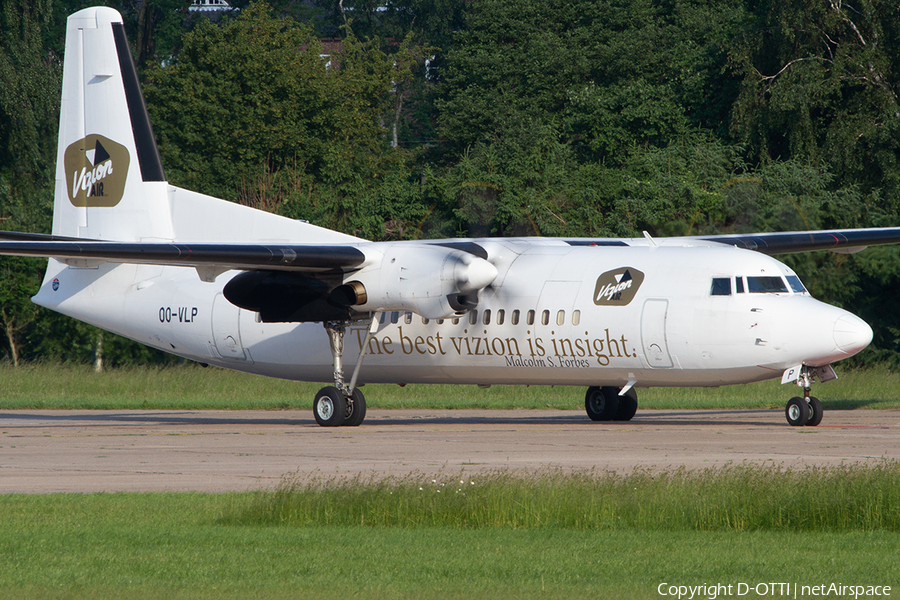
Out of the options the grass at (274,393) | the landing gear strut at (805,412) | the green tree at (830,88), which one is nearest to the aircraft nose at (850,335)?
the landing gear strut at (805,412)

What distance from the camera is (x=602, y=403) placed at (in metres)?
21.3

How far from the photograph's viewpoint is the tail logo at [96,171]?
2406 centimetres

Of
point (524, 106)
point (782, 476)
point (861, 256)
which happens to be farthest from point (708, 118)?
point (782, 476)

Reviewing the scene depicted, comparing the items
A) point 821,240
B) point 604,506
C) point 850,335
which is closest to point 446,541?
point 604,506

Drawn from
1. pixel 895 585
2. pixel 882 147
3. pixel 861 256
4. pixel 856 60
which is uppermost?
pixel 856 60

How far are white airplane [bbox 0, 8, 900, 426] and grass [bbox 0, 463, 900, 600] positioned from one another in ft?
23.2

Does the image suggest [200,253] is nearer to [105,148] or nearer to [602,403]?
[105,148]

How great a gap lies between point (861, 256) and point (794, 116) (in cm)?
851

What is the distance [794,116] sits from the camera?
37875 mm

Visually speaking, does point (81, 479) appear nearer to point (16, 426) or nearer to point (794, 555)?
point (794, 555)

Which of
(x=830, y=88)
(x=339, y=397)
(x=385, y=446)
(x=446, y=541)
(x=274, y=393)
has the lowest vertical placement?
(x=446, y=541)

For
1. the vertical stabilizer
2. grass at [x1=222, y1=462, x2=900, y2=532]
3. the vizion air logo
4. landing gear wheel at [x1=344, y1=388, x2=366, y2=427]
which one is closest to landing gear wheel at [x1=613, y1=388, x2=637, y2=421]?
the vizion air logo

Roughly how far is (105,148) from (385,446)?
36.8 feet

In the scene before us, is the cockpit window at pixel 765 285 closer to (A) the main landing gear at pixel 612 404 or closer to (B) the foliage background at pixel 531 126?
(A) the main landing gear at pixel 612 404
